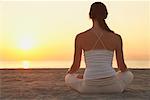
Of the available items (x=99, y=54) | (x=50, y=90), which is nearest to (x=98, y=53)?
(x=99, y=54)

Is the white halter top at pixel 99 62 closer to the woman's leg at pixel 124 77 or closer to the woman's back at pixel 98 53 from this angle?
the woman's back at pixel 98 53

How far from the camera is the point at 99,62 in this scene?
15.5 ft

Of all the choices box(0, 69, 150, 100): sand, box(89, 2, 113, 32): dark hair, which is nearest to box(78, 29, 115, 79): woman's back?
box(89, 2, 113, 32): dark hair

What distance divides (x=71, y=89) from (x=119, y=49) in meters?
0.70

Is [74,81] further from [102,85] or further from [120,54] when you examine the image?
[120,54]

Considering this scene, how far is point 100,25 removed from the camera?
471 cm

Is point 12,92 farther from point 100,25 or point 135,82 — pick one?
point 135,82

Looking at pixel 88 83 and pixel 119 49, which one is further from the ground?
pixel 119 49

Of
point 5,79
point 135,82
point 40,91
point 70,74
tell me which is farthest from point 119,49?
point 5,79

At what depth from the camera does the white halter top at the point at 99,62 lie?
4.70 m

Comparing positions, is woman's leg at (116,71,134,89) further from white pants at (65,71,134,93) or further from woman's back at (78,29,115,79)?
woman's back at (78,29,115,79)

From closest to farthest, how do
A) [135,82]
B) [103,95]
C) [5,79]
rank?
[103,95]
[135,82]
[5,79]

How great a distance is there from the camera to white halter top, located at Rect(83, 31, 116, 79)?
185 inches

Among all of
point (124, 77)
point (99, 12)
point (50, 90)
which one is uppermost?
point (99, 12)
